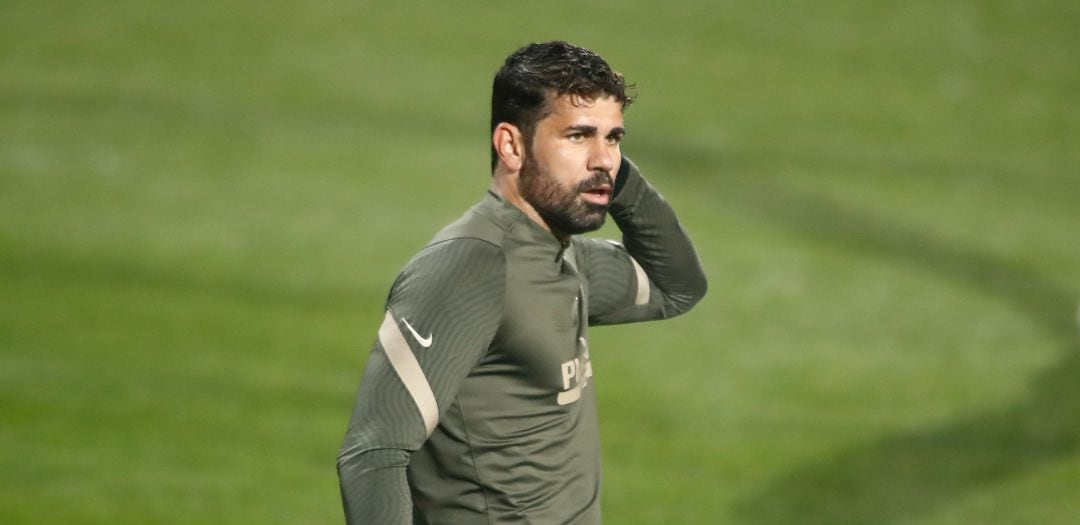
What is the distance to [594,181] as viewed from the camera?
2.98m

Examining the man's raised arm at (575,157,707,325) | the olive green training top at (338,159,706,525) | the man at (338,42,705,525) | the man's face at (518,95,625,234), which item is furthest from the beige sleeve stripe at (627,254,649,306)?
the man's face at (518,95,625,234)

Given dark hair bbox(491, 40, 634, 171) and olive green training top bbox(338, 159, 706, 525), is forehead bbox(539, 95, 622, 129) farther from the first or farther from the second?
olive green training top bbox(338, 159, 706, 525)

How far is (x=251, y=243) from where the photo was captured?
9578 millimetres

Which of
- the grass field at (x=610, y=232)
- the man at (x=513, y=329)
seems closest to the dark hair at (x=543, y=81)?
the man at (x=513, y=329)

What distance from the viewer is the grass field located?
702cm

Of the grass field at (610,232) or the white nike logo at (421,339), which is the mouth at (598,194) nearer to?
the white nike logo at (421,339)

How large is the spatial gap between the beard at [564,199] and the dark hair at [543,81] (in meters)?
0.08

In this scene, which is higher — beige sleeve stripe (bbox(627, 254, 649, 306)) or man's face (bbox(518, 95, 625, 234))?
man's face (bbox(518, 95, 625, 234))

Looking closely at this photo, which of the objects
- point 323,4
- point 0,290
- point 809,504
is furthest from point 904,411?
point 323,4

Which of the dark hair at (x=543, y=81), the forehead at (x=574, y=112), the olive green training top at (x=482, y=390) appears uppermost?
the dark hair at (x=543, y=81)

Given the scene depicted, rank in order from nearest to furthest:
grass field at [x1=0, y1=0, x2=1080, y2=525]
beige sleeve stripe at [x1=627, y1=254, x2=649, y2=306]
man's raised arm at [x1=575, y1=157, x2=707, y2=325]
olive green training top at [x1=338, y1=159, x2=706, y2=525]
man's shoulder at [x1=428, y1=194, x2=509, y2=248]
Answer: olive green training top at [x1=338, y1=159, x2=706, y2=525] < man's shoulder at [x1=428, y1=194, x2=509, y2=248] < man's raised arm at [x1=575, y1=157, x2=707, y2=325] < beige sleeve stripe at [x1=627, y1=254, x2=649, y2=306] < grass field at [x1=0, y1=0, x2=1080, y2=525]

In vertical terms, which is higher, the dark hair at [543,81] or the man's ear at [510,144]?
the dark hair at [543,81]

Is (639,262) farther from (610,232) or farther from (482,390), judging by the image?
(610,232)

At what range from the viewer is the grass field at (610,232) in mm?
7023
